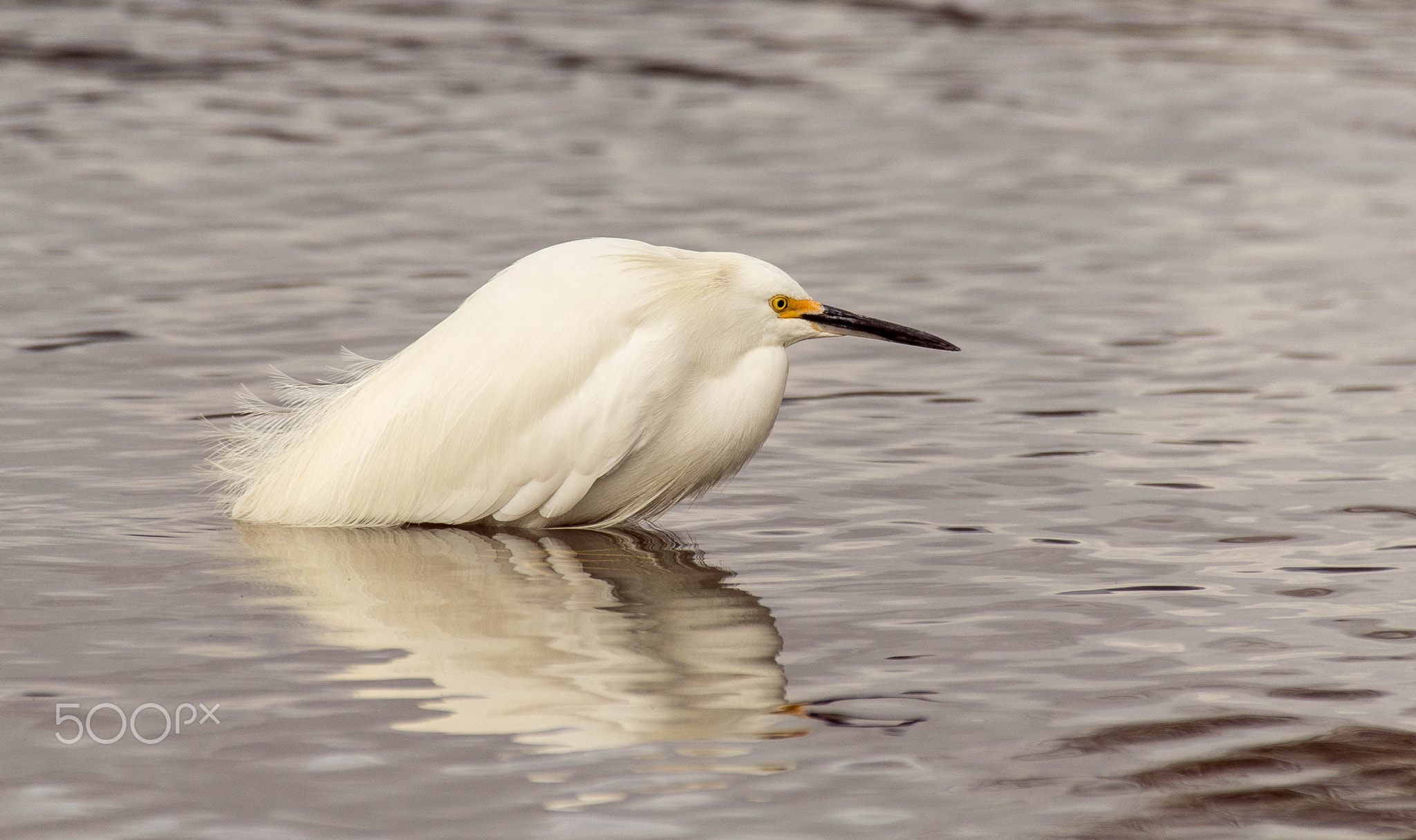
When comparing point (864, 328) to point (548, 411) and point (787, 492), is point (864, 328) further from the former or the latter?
point (548, 411)

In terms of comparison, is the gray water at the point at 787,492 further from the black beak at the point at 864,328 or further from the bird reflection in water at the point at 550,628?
the black beak at the point at 864,328

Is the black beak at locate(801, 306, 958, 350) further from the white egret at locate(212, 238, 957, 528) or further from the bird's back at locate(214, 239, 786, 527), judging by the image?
the bird's back at locate(214, 239, 786, 527)

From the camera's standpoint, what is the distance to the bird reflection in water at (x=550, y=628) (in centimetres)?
475

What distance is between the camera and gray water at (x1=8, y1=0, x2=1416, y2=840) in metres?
4.44

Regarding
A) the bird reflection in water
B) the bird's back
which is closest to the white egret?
the bird's back

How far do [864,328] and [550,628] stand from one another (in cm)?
161

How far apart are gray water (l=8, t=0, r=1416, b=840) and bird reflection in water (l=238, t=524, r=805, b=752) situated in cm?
2

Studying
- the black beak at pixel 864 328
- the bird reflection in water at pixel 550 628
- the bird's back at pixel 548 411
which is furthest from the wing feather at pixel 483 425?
the black beak at pixel 864 328

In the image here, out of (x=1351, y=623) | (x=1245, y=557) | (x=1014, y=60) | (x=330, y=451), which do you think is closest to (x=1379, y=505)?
(x=1245, y=557)

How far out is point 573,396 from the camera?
6.11 meters

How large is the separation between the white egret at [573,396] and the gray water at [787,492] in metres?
0.21

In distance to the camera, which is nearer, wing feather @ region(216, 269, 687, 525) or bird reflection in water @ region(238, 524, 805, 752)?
bird reflection in water @ region(238, 524, 805, 752)

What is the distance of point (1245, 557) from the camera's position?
20.2 ft

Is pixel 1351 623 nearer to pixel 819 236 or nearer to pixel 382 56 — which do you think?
pixel 819 236
